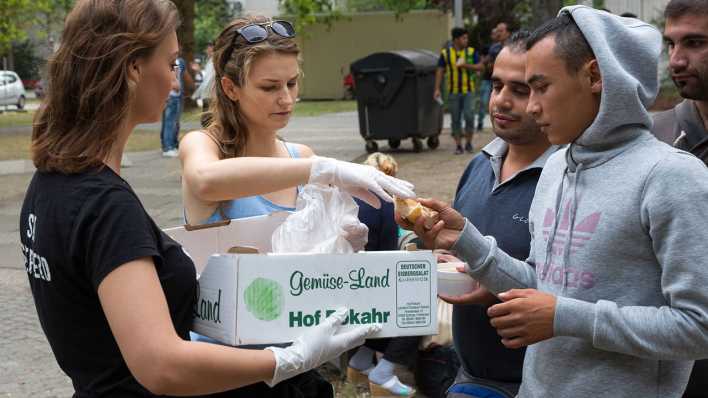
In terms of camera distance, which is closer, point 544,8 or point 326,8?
point 544,8

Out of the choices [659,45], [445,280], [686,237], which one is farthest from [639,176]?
[445,280]

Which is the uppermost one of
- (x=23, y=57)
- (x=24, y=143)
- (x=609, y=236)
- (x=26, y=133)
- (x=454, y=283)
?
(x=609, y=236)

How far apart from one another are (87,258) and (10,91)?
36074 mm

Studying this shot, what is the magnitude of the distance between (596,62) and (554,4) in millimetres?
12458

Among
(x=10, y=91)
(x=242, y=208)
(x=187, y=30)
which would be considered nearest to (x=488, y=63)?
(x=242, y=208)

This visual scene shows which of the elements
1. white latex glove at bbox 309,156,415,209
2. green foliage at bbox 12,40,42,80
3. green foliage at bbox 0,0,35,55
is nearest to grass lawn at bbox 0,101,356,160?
green foliage at bbox 0,0,35,55

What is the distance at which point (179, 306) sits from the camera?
210 cm

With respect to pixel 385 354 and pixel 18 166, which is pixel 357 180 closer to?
pixel 385 354

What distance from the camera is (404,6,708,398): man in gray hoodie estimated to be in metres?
2.00

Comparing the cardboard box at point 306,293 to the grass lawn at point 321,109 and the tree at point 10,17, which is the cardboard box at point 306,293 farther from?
the grass lawn at point 321,109

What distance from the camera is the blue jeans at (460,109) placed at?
14.6 metres

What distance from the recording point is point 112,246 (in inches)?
72.6

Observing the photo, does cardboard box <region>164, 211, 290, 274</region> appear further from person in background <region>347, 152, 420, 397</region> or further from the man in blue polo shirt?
person in background <region>347, 152, 420, 397</region>

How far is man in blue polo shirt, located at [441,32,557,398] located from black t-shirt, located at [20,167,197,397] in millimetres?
A: 1210
